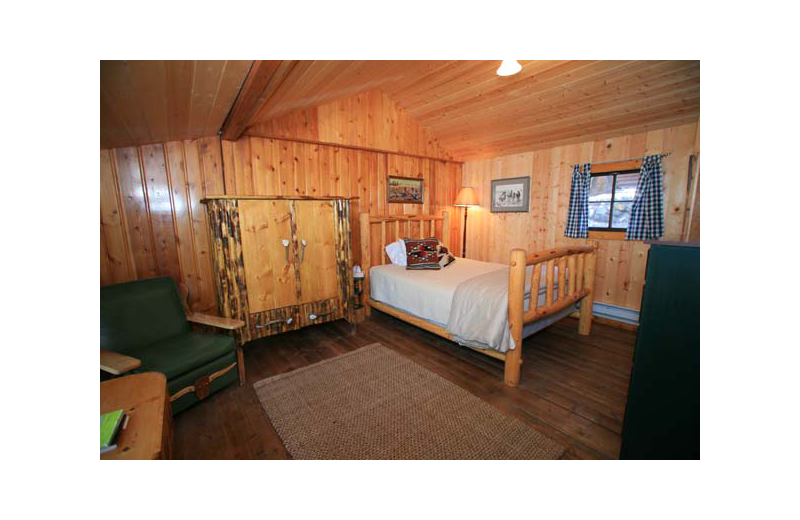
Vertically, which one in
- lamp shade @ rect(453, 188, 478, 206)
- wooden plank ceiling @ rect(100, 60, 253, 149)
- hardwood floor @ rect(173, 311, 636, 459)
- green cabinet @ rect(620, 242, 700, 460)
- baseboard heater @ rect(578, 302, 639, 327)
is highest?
wooden plank ceiling @ rect(100, 60, 253, 149)

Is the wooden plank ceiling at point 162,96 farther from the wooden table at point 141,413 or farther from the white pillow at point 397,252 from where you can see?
the white pillow at point 397,252

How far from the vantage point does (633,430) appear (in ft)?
3.88

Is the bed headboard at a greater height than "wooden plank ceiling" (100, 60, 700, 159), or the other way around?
"wooden plank ceiling" (100, 60, 700, 159)

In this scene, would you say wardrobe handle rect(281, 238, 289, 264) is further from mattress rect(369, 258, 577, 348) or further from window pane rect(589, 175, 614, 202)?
window pane rect(589, 175, 614, 202)

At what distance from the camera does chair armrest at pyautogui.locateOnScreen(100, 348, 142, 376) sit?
4.65 ft

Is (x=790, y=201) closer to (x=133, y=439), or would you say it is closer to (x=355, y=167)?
(x=133, y=439)

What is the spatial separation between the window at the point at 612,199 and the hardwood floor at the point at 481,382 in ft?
3.90

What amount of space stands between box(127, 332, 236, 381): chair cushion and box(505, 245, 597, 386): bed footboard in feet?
6.66

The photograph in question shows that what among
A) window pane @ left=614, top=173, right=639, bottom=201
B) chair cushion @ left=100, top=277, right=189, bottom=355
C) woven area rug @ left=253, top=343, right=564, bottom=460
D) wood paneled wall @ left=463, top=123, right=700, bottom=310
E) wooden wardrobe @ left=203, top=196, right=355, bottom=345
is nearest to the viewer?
woven area rug @ left=253, top=343, right=564, bottom=460

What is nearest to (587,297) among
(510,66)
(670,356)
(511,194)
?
(511,194)

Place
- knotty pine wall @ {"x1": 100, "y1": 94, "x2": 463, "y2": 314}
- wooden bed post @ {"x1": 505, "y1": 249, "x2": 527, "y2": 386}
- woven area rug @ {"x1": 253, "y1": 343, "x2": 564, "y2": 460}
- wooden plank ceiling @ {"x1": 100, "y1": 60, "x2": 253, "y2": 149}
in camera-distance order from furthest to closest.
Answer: knotty pine wall @ {"x1": 100, "y1": 94, "x2": 463, "y2": 314}, wooden bed post @ {"x1": 505, "y1": 249, "x2": 527, "y2": 386}, woven area rug @ {"x1": 253, "y1": 343, "x2": 564, "y2": 460}, wooden plank ceiling @ {"x1": 100, "y1": 60, "x2": 253, "y2": 149}

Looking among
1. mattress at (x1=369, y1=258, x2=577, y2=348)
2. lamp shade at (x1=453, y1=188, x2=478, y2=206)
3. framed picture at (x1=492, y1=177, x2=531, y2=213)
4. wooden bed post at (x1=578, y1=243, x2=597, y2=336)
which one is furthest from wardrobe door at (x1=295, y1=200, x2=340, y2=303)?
framed picture at (x1=492, y1=177, x2=531, y2=213)
